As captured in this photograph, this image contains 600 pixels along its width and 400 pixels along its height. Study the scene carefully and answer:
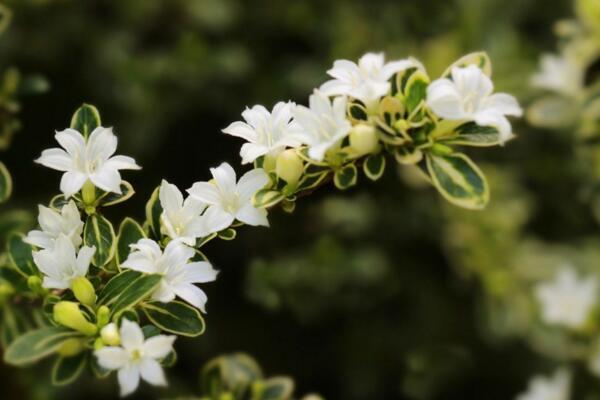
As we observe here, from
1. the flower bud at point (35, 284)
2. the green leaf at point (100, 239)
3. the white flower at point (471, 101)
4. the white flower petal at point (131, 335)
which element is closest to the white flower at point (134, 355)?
the white flower petal at point (131, 335)

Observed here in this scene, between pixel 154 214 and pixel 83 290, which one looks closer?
pixel 83 290

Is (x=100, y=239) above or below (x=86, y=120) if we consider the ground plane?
below

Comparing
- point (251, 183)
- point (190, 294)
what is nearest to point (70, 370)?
point (190, 294)

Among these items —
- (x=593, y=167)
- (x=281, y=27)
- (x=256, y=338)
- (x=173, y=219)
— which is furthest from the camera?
(x=281, y=27)

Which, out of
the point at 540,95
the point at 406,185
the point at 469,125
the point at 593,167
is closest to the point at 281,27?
the point at 406,185

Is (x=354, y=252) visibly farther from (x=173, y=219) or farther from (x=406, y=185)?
(x=173, y=219)

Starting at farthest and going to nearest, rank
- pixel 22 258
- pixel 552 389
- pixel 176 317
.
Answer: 1. pixel 552 389
2. pixel 22 258
3. pixel 176 317

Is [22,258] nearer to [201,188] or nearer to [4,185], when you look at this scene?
[4,185]
